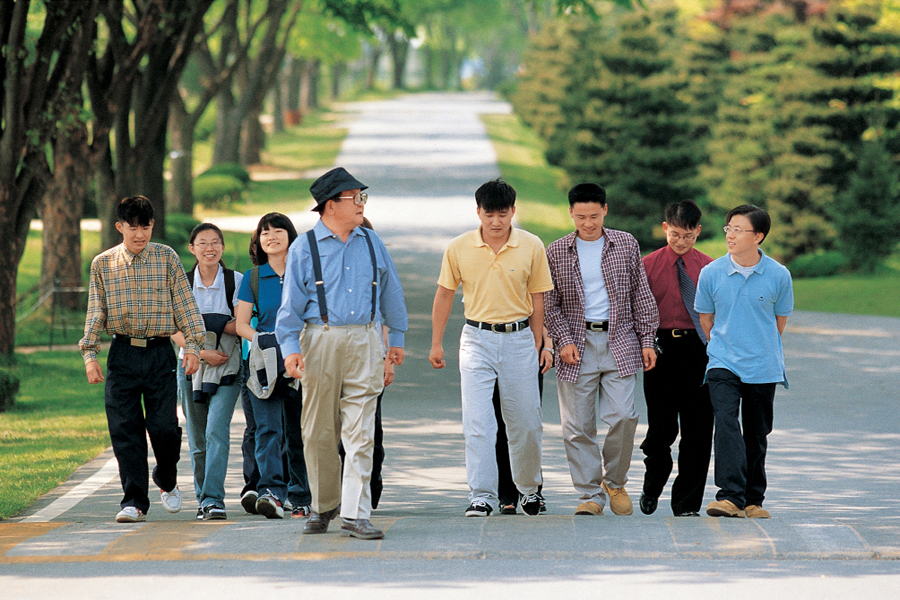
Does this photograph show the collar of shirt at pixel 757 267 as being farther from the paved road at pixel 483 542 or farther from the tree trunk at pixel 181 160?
the tree trunk at pixel 181 160

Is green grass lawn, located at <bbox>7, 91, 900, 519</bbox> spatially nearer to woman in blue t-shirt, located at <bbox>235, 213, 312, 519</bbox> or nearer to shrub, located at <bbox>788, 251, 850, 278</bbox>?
shrub, located at <bbox>788, 251, 850, 278</bbox>

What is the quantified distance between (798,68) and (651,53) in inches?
166

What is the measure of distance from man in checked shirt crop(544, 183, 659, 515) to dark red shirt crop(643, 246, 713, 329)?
19 cm

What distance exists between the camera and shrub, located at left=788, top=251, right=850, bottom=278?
24.9 m

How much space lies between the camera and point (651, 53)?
2927 cm

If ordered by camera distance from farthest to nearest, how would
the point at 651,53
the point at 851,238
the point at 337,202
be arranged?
1. the point at 651,53
2. the point at 851,238
3. the point at 337,202

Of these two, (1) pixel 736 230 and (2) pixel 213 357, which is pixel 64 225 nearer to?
(2) pixel 213 357

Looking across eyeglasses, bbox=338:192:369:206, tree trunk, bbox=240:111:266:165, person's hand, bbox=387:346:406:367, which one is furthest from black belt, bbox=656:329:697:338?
tree trunk, bbox=240:111:266:165

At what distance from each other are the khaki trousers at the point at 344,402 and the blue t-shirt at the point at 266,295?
36.6 inches

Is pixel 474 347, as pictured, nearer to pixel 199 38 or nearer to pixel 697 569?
pixel 697 569

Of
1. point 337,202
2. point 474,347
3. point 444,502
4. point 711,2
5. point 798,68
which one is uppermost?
point 711,2

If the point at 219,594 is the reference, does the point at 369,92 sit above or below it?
above

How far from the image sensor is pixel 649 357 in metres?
6.84

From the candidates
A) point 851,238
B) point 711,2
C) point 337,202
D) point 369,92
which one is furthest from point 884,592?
point 369,92
